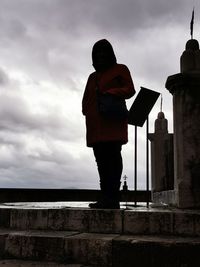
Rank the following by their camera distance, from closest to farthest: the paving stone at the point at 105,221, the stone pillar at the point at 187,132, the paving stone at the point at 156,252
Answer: the paving stone at the point at 156,252 < the paving stone at the point at 105,221 < the stone pillar at the point at 187,132

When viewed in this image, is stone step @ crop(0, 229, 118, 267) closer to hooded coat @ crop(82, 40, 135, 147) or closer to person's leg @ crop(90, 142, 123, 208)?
person's leg @ crop(90, 142, 123, 208)

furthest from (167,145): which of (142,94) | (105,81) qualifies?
(105,81)

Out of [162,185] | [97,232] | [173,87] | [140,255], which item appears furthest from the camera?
[162,185]

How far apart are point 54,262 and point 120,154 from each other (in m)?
1.75

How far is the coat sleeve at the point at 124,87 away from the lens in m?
5.31

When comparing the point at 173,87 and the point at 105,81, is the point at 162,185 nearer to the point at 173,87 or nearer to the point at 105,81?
the point at 173,87

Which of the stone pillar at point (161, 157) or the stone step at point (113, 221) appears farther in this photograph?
the stone pillar at point (161, 157)

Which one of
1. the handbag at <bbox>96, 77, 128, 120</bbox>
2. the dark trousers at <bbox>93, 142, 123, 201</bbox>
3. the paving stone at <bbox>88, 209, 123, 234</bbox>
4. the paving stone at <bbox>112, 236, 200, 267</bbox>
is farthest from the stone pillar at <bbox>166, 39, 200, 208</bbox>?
the paving stone at <bbox>112, 236, 200, 267</bbox>

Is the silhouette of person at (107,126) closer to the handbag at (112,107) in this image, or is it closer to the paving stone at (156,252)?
the handbag at (112,107)

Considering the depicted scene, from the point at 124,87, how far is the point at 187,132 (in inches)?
49.1

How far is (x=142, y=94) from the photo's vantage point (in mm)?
6184

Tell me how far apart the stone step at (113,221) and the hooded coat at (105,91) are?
1042 mm

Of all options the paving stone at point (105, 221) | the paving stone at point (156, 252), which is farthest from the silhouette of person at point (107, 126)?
the paving stone at point (156, 252)

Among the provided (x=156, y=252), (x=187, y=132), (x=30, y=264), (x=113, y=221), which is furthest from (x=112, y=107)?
(x=30, y=264)
